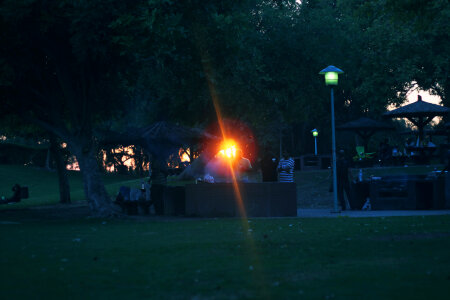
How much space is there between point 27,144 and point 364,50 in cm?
2886

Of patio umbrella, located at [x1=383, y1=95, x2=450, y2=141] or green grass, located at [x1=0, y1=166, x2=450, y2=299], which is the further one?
patio umbrella, located at [x1=383, y1=95, x2=450, y2=141]

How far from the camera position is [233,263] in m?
9.30

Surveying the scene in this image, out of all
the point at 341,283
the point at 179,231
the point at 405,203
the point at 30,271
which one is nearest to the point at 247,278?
the point at 341,283

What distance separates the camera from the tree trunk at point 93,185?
2084 cm

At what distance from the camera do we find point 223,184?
2062 centimetres

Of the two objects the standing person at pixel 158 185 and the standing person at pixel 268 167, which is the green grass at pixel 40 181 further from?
the standing person at pixel 268 167

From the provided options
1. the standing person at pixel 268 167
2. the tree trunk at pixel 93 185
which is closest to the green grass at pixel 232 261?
A: the tree trunk at pixel 93 185

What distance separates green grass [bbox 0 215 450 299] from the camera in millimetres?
7184

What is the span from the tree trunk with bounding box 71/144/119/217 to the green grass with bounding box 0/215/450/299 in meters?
5.49

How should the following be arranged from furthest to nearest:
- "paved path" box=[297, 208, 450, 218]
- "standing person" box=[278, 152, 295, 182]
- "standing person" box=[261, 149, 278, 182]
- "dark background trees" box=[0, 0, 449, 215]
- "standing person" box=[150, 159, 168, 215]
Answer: "standing person" box=[150, 159, 168, 215] → "standing person" box=[261, 149, 278, 182] → "standing person" box=[278, 152, 295, 182] → "paved path" box=[297, 208, 450, 218] → "dark background trees" box=[0, 0, 449, 215]

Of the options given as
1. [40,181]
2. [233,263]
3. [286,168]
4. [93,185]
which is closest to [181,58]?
[93,185]

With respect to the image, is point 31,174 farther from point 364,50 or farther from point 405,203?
point 405,203

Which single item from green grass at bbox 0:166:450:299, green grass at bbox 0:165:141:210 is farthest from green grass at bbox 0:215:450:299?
green grass at bbox 0:165:141:210

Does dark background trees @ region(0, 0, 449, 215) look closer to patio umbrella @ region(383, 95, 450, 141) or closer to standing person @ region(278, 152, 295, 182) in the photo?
standing person @ region(278, 152, 295, 182)
